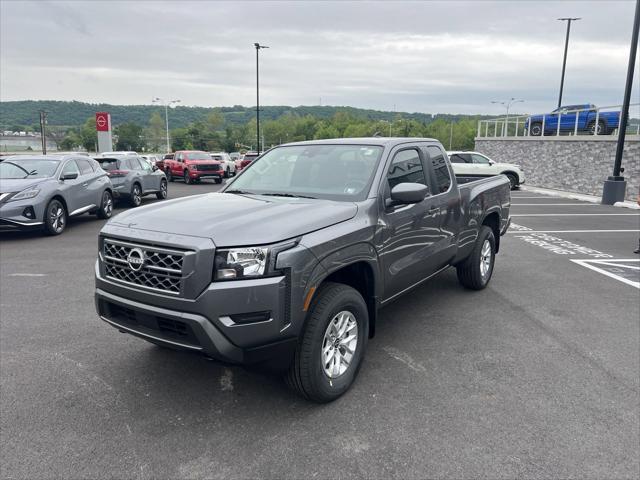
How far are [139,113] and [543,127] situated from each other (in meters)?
123

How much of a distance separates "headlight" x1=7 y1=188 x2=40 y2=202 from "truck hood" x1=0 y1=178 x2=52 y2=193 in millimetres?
68

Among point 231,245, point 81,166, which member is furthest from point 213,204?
point 81,166

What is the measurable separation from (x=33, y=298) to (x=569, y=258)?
8.24 m

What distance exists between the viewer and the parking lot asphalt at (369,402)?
290cm

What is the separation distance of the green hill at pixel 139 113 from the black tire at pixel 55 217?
45.1 metres

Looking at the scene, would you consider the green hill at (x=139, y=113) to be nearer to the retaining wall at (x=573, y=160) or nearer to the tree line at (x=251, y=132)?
the tree line at (x=251, y=132)

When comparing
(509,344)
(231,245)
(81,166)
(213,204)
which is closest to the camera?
(231,245)

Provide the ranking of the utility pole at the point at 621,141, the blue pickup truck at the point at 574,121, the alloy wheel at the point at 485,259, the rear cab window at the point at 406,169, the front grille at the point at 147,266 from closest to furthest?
1. the front grille at the point at 147,266
2. the rear cab window at the point at 406,169
3. the alloy wheel at the point at 485,259
4. the utility pole at the point at 621,141
5. the blue pickup truck at the point at 574,121

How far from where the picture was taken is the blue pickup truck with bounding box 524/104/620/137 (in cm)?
2132

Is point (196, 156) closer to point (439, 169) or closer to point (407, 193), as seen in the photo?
point (439, 169)

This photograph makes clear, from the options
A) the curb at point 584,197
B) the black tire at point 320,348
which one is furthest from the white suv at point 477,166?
the black tire at point 320,348

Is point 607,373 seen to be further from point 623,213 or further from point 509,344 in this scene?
point 623,213

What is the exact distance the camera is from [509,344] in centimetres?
472

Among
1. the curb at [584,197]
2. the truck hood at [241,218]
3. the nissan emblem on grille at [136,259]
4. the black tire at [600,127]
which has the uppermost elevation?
the black tire at [600,127]
